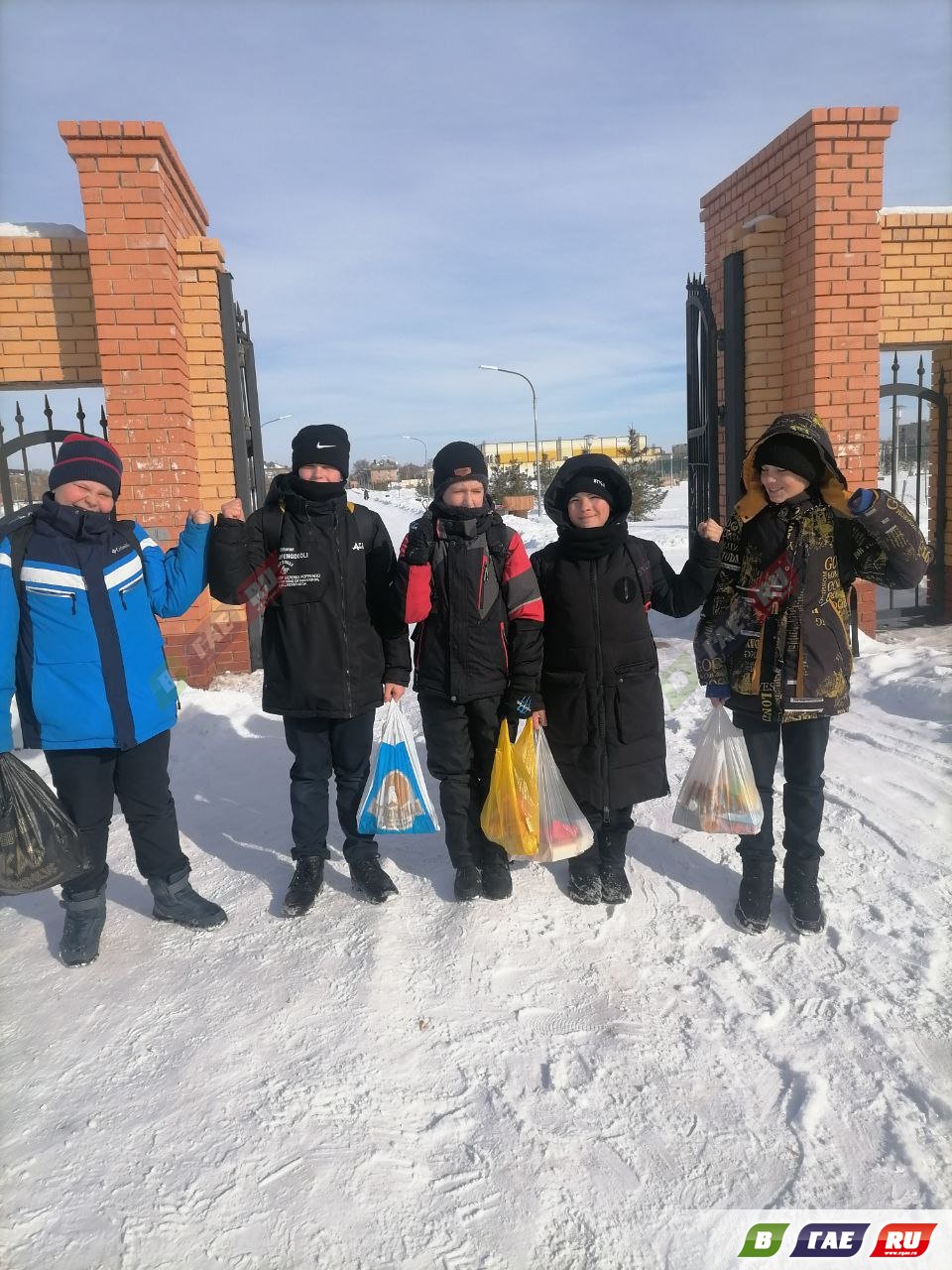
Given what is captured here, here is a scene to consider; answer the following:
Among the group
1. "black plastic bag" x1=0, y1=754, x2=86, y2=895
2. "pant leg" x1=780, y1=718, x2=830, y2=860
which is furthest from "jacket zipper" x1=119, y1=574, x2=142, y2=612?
"pant leg" x1=780, y1=718, x2=830, y2=860

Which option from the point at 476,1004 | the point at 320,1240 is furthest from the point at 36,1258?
the point at 476,1004

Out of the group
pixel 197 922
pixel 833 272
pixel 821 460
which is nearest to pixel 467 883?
pixel 197 922

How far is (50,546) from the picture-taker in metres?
2.57

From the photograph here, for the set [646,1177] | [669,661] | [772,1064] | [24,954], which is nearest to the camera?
[646,1177]

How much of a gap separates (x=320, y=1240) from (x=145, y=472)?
192 inches

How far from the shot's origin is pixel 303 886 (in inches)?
119

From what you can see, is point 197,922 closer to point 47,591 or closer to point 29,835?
point 29,835

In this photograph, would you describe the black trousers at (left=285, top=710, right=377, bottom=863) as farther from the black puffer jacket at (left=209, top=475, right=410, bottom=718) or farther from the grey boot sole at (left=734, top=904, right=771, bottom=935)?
the grey boot sole at (left=734, top=904, right=771, bottom=935)

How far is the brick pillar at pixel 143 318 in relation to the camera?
5.19 m

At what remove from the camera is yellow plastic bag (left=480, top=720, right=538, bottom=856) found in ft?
9.12

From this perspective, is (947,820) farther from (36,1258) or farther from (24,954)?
(24,954)

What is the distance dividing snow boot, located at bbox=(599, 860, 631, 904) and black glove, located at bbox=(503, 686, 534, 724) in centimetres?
67

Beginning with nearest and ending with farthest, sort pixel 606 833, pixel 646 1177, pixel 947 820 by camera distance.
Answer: pixel 646 1177, pixel 606 833, pixel 947 820

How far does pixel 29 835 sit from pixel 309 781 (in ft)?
3.14
